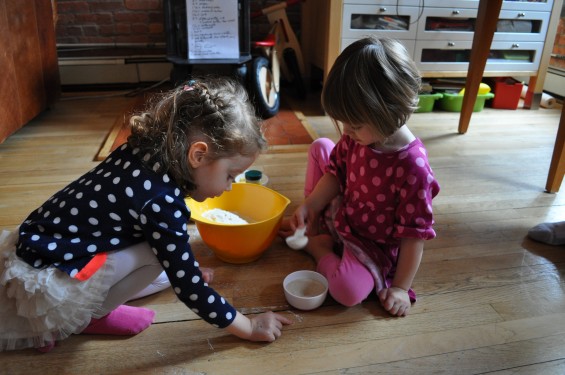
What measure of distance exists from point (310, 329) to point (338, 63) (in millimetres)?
514

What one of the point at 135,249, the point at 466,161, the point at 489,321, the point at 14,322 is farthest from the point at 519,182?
the point at 14,322

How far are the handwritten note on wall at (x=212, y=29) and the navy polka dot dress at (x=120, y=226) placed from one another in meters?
1.47

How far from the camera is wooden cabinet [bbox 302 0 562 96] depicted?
2215 millimetres

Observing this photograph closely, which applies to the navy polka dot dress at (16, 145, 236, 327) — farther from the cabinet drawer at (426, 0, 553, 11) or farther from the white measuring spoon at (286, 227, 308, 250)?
the cabinet drawer at (426, 0, 553, 11)

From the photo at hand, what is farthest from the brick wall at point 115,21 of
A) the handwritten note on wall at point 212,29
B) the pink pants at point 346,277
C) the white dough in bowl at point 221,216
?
the pink pants at point 346,277

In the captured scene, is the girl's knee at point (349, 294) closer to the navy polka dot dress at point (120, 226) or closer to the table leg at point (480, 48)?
the navy polka dot dress at point (120, 226)

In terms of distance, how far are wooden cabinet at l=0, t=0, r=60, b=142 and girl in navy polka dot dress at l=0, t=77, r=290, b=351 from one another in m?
1.21

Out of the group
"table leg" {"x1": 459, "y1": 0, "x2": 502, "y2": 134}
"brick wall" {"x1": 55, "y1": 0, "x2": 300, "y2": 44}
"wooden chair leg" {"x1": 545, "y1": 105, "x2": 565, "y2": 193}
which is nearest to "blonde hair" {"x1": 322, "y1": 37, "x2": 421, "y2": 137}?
"wooden chair leg" {"x1": 545, "y1": 105, "x2": 565, "y2": 193}

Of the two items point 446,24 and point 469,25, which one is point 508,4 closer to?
point 469,25

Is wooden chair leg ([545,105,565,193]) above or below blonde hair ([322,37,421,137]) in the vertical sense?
below

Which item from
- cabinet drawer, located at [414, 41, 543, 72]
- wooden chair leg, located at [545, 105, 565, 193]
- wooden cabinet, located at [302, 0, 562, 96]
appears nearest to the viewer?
wooden chair leg, located at [545, 105, 565, 193]

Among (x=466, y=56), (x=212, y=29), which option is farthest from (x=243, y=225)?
(x=466, y=56)

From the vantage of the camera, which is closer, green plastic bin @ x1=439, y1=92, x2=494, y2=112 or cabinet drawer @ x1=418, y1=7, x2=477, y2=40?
cabinet drawer @ x1=418, y1=7, x2=477, y2=40

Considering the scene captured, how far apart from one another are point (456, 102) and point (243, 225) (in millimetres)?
1825
